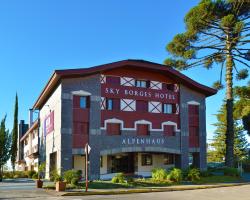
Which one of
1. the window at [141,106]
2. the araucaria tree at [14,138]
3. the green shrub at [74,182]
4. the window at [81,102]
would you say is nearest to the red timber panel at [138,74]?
the window at [141,106]

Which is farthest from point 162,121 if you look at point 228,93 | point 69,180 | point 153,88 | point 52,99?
point 69,180

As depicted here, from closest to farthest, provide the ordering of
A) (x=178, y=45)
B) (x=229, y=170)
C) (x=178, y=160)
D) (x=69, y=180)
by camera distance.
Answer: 1. (x=69, y=180)
2. (x=229, y=170)
3. (x=178, y=45)
4. (x=178, y=160)

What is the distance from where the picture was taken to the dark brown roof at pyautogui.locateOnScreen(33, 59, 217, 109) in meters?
38.4

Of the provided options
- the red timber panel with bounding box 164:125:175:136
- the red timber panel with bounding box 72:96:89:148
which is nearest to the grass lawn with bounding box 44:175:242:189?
the red timber panel with bounding box 72:96:89:148

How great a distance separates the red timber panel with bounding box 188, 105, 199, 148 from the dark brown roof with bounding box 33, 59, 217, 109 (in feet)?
7.38

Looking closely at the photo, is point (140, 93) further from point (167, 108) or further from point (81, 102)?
point (81, 102)

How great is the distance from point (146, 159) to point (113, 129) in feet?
21.2

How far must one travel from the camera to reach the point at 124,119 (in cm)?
4144

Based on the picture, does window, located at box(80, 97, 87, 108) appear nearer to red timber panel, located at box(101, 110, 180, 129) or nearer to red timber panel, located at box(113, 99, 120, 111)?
red timber panel, located at box(101, 110, 180, 129)

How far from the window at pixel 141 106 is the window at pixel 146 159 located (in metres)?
5.37

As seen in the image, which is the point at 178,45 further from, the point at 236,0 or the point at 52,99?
the point at 52,99

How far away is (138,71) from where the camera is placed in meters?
42.9

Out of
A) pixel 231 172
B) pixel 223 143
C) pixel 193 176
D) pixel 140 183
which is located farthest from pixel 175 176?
pixel 223 143

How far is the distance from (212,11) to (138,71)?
9329 millimetres
